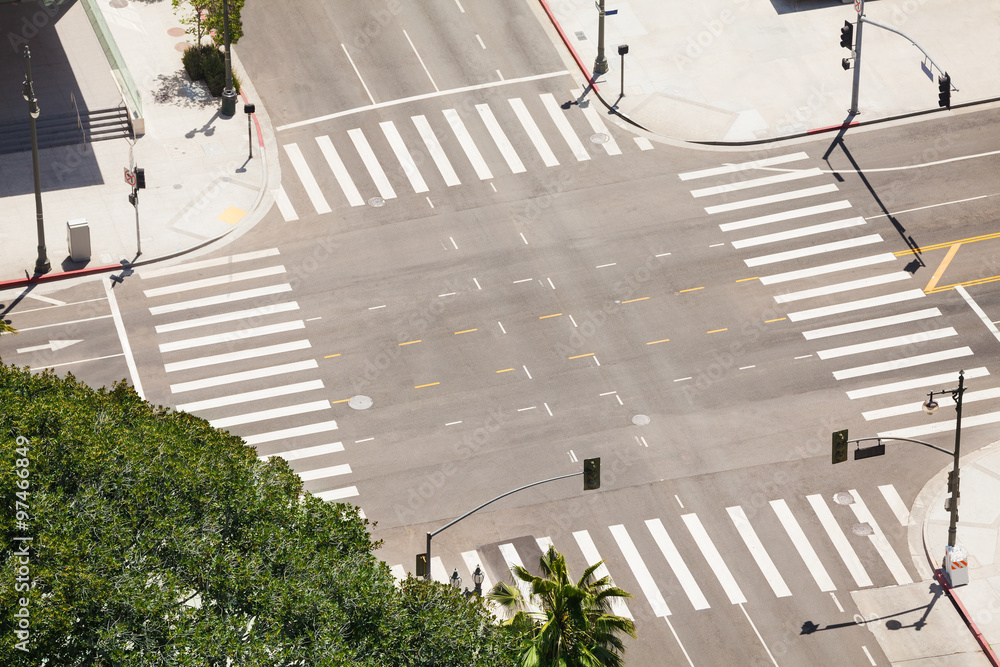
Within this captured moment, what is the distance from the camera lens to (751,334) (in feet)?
197

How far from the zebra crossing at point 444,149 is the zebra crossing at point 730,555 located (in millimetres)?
19387

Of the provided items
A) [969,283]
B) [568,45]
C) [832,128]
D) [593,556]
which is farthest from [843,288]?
[568,45]

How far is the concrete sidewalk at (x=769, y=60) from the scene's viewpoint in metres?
70.2

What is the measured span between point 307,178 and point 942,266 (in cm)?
2583

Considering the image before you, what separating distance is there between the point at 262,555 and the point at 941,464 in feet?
90.9

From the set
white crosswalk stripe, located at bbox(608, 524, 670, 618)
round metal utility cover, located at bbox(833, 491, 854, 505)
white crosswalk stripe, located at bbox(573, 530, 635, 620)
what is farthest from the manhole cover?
white crosswalk stripe, located at bbox(573, 530, 635, 620)

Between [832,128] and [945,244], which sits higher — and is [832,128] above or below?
above

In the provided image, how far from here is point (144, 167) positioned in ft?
220

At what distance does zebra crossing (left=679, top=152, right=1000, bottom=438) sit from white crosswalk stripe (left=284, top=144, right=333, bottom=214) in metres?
15.0

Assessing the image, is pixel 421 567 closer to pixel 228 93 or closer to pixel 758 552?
pixel 758 552

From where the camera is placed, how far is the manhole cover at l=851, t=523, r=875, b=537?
175 ft

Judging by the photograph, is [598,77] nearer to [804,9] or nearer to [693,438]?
[804,9]

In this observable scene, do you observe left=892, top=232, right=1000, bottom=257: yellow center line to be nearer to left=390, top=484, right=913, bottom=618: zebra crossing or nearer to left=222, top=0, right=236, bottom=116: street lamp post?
left=390, top=484, right=913, bottom=618: zebra crossing

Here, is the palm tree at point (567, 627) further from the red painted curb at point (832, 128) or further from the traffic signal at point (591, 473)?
the red painted curb at point (832, 128)
